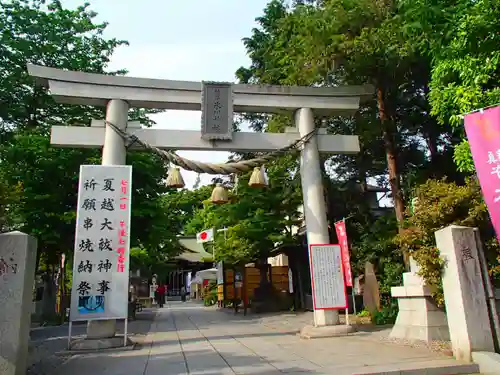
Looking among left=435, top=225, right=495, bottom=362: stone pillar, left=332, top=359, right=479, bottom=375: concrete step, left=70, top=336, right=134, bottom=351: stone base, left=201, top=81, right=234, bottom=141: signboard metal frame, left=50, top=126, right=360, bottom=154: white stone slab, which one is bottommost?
left=332, top=359, right=479, bottom=375: concrete step

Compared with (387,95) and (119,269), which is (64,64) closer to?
(119,269)

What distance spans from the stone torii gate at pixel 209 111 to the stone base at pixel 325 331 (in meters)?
0.19

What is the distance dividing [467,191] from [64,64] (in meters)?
13.9

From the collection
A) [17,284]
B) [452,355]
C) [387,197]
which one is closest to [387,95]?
[387,197]

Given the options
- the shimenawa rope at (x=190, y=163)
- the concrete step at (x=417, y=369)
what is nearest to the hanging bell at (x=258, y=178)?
the shimenawa rope at (x=190, y=163)

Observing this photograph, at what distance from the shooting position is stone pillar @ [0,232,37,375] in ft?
16.4

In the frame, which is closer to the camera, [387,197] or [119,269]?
[119,269]

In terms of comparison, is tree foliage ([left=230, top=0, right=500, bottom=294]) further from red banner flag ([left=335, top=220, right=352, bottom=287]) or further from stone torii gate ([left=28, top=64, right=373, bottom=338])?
red banner flag ([left=335, top=220, right=352, bottom=287])

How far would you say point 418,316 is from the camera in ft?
26.1

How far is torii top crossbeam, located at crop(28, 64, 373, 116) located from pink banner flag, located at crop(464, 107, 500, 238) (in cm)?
484

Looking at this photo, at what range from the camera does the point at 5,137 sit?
14.3m

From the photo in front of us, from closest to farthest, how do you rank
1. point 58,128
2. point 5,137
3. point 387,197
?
point 58,128, point 5,137, point 387,197

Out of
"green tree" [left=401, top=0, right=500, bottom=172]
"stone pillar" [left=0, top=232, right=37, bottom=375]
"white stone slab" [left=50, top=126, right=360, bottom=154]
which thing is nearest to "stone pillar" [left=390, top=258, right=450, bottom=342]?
"green tree" [left=401, top=0, right=500, bottom=172]

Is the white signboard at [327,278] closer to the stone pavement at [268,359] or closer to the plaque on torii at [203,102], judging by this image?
the stone pavement at [268,359]
